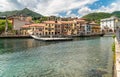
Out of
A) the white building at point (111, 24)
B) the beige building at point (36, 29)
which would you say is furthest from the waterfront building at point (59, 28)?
the white building at point (111, 24)

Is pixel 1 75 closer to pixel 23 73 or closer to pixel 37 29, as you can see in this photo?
pixel 23 73

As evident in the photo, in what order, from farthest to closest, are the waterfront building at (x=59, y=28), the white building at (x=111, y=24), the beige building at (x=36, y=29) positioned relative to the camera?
the white building at (x=111, y=24), the waterfront building at (x=59, y=28), the beige building at (x=36, y=29)

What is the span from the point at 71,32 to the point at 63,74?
364 feet

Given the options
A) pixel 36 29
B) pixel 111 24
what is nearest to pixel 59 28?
pixel 36 29

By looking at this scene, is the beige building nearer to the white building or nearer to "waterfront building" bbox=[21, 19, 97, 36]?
"waterfront building" bbox=[21, 19, 97, 36]

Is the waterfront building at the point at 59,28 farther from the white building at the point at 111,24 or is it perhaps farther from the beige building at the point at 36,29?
the white building at the point at 111,24

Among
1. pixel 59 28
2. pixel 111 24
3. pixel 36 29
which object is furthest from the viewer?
pixel 111 24

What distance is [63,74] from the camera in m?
19.2

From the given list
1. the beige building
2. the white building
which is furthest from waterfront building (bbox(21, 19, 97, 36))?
the white building

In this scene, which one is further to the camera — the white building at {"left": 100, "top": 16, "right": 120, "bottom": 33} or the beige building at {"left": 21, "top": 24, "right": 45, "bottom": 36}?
the white building at {"left": 100, "top": 16, "right": 120, "bottom": 33}

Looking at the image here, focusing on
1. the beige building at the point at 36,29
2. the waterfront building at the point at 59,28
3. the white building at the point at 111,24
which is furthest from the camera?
the white building at the point at 111,24

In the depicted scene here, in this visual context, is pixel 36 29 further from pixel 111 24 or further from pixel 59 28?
pixel 111 24

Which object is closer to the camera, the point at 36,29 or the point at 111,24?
the point at 36,29

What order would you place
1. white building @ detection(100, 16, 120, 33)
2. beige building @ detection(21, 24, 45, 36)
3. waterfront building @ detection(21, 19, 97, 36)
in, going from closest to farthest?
beige building @ detection(21, 24, 45, 36), waterfront building @ detection(21, 19, 97, 36), white building @ detection(100, 16, 120, 33)
